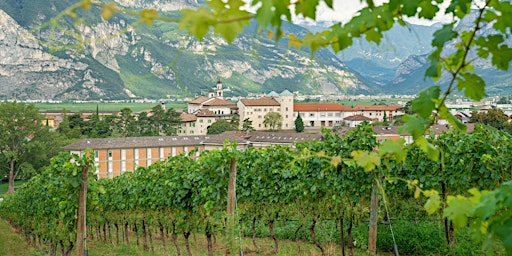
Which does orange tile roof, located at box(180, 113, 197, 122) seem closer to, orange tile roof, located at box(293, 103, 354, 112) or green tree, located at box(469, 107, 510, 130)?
orange tile roof, located at box(293, 103, 354, 112)

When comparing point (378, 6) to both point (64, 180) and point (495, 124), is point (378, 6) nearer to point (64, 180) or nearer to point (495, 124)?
point (64, 180)

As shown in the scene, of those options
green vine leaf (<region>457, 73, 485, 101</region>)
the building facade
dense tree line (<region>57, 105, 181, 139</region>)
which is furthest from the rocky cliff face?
green vine leaf (<region>457, 73, 485, 101</region>)

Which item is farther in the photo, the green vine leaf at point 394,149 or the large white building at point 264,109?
the large white building at point 264,109

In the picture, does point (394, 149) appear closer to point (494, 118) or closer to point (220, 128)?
point (494, 118)

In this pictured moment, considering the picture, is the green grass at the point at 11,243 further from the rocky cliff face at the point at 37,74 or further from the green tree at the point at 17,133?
the rocky cliff face at the point at 37,74

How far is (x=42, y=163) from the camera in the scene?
51.5 m

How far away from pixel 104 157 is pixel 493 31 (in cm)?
5285

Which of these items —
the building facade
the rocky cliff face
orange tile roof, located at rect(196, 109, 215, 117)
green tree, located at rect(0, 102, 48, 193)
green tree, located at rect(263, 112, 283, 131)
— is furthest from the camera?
the rocky cliff face

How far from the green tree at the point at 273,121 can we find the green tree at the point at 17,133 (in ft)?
148

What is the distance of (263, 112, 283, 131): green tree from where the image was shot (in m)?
91.1

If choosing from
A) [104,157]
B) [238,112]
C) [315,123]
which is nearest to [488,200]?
[104,157]

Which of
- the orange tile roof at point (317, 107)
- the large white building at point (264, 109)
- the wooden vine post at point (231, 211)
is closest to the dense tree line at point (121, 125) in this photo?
the large white building at point (264, 109)

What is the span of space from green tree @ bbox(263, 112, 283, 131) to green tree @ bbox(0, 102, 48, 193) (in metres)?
45.1

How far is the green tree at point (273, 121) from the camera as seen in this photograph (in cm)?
9112
